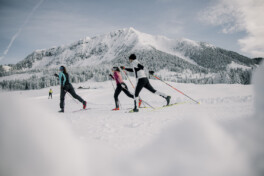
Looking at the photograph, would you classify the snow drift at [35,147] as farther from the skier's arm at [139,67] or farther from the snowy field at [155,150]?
the skier's arm at [139,67]

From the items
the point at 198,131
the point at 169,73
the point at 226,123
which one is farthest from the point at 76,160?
the point at 169,73

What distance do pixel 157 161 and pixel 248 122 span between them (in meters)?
1.06

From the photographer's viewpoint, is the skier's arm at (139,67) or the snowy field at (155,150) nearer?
the snowy field at (155,150)

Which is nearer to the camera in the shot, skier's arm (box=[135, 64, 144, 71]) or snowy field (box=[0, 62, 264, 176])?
snowy field (box=[0, 62, 264, 176])

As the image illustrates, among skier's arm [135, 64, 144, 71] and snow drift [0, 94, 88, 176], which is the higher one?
skier's arm [135, 64, 144, 71]

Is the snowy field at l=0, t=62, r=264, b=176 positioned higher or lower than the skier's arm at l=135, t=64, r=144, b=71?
lower

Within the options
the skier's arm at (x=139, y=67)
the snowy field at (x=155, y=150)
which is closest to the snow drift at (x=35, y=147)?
the snowy field at (x=155, y=150)

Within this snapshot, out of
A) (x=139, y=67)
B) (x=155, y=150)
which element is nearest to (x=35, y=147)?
(x=155, y=150)

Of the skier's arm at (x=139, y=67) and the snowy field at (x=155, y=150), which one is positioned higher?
the skier's arm at (x=139, y=67)

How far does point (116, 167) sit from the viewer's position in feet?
6.09

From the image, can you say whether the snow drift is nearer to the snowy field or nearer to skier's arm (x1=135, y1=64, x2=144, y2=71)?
the snowy field

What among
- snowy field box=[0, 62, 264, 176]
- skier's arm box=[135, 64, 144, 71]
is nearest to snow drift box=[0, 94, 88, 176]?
snowy field box=[0, 62, 264, 176]

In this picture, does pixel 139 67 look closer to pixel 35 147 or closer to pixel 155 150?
pixel 155 150

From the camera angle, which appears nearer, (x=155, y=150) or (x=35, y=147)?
(x=35, y=147)
